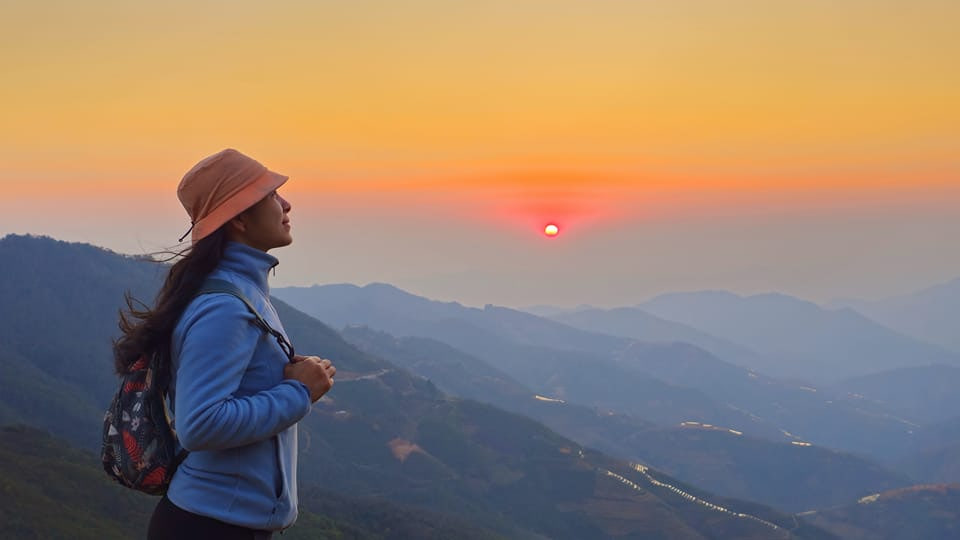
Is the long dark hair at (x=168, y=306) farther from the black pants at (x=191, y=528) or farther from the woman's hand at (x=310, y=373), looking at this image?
the black pants at (x=191, y=528)

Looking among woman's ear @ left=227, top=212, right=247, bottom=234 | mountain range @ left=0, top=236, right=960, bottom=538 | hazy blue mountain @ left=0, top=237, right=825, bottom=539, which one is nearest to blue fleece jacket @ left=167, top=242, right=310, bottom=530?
woman's ear @ left=227, top=212, right=247, bottom=234

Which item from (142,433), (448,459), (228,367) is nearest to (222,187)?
(228,367)

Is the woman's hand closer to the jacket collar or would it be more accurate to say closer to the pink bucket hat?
the jacket collar

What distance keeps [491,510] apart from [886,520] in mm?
69549

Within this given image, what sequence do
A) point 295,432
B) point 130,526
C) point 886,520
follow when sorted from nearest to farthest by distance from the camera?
point 295,432 < point 130,526 < point 886,520

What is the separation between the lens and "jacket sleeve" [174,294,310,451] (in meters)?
4.26

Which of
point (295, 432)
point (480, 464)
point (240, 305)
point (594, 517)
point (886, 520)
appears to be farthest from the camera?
point (886, 520)

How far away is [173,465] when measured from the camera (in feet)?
15.2

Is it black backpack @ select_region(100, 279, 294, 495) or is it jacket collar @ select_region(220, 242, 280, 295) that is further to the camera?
jacket collar @ select_region(220, 242, 280, 295)

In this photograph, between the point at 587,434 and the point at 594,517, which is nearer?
the point at 594,517

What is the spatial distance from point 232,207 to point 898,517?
159315mm

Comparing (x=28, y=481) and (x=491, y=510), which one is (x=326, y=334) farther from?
(x=28, y=481)

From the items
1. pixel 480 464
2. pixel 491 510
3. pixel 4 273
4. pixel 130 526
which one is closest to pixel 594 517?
pixel 491 510

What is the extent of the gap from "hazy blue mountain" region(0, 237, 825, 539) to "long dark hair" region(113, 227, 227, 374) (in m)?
98.7
